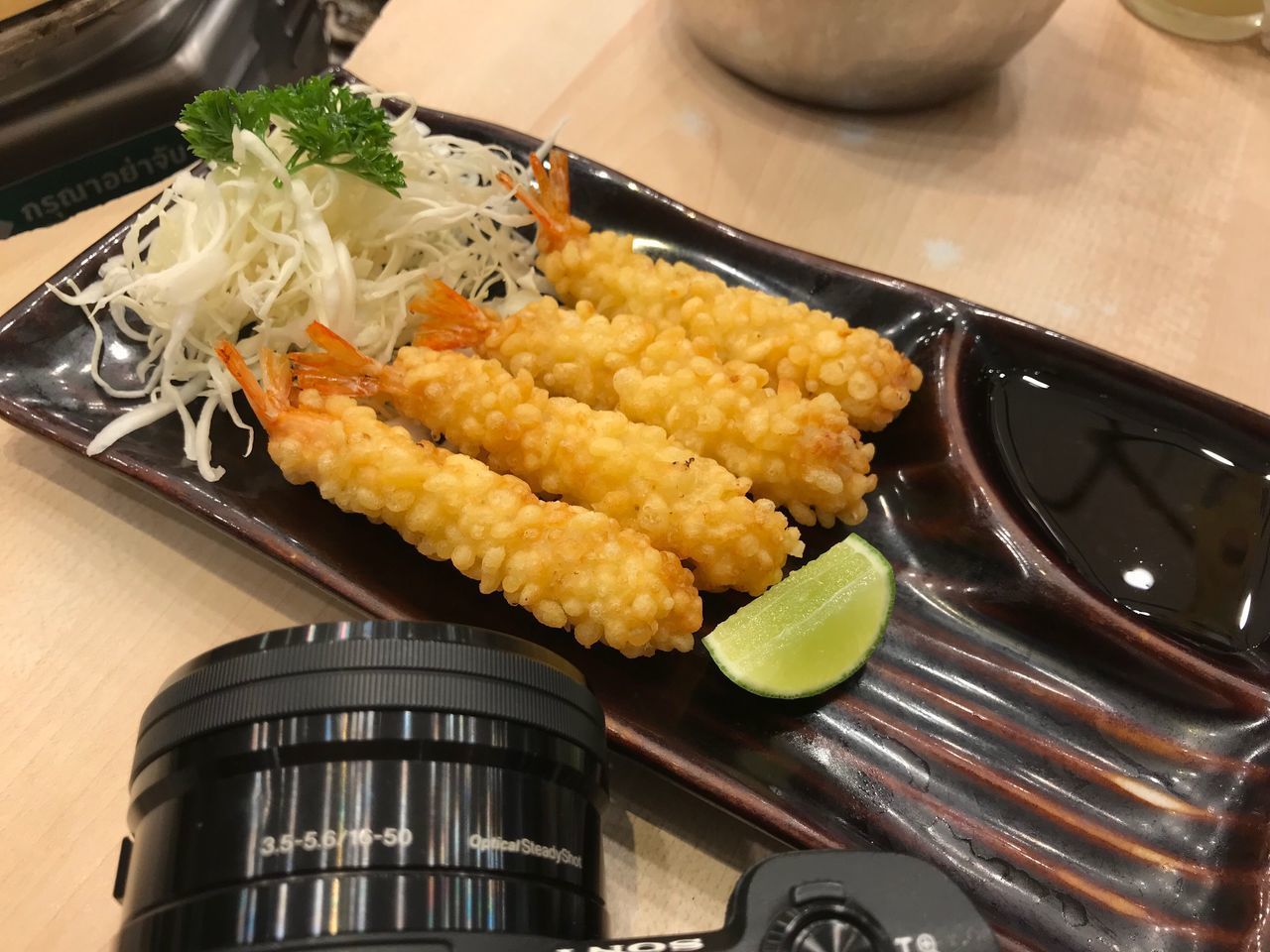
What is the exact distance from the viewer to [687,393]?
149 cm

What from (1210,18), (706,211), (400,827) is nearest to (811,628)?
(400,827)

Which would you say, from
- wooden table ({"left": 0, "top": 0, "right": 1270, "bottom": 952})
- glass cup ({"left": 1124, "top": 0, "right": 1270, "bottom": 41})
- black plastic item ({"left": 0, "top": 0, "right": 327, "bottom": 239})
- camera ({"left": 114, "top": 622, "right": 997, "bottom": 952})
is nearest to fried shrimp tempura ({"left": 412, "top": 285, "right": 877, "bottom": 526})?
wooden table ({"left": 0, "top": 0, "right": 1270, "bottom": 952})

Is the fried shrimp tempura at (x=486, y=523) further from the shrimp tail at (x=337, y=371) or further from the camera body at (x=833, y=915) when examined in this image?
the camera body at (x=833, y=915)

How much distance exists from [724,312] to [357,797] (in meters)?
1.06

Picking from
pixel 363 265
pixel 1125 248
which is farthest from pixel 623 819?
pixel 1125 248

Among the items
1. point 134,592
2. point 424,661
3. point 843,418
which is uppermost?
point 424,661

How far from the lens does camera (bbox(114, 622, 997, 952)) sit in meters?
0.75

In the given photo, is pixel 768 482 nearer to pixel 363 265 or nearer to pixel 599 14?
pixel 363 265

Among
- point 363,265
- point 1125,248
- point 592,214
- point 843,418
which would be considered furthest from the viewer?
point 1125,248

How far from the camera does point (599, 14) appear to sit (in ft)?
8.27

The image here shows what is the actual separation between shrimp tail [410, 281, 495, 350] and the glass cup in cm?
217

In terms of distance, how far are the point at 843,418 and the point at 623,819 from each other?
2.26 feet

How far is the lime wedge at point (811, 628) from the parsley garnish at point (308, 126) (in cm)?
99

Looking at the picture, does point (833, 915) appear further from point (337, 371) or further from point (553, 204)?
point (553, 204)
